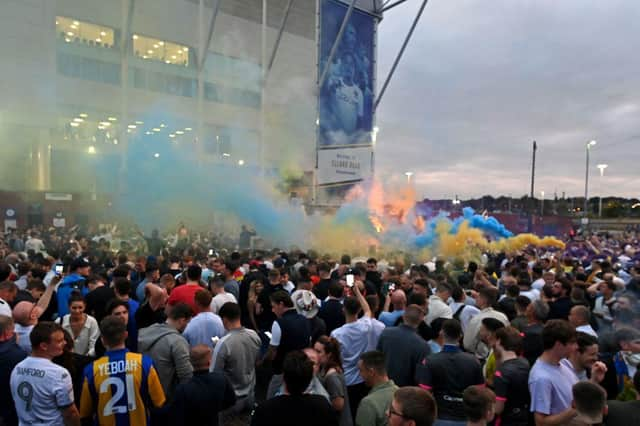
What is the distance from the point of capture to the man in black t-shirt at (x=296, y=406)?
287 cm

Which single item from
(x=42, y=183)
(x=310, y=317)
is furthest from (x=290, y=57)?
(x=310, y=317)

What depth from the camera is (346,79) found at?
960 inches

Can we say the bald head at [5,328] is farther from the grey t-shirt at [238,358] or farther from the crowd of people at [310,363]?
the grey t-shirt at [238,358]

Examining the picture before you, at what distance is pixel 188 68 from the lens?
3041cm

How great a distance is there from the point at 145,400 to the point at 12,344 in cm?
130

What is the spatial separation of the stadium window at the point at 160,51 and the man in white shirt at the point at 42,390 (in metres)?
28.4

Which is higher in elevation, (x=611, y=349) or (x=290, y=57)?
(x=290, y=57)

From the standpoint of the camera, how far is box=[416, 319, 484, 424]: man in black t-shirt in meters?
3.72

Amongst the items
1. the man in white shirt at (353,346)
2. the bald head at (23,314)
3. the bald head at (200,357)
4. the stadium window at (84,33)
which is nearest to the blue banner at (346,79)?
the stadium window at (84,33)

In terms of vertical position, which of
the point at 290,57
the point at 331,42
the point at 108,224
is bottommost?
the point at 108,224

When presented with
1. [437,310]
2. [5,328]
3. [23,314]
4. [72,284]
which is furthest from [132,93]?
[5,328]

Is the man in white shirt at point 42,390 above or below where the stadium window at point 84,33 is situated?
below

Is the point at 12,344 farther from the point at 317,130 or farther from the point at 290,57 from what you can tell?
the point at 290,57

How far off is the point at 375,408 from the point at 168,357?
6.67 feet
